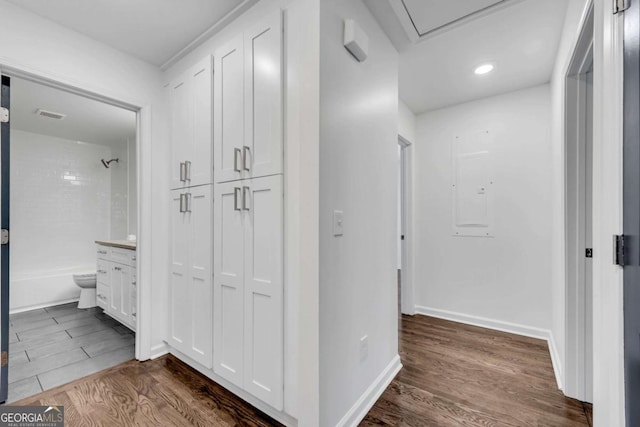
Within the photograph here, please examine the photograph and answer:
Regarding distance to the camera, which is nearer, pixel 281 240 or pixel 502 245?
pixel 281 240

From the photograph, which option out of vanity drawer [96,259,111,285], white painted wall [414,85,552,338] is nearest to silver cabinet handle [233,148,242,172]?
white painted wall [414,85,552,338]

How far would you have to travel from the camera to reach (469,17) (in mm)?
1788

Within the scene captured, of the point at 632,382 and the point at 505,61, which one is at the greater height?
the point at 505,61

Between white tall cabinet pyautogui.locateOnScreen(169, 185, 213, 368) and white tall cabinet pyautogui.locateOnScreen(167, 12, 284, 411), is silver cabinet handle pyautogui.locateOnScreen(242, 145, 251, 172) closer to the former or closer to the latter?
white tall cabinet pyautogui.locateOnScreen(167, 12, 284, 411)

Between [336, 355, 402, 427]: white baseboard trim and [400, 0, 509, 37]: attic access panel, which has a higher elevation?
[400, 0, 509, 37]: attic access panel

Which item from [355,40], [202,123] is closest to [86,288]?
[202,123]

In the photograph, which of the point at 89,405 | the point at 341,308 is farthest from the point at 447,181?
the point at 89,405

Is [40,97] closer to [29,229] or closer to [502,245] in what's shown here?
[29,229]

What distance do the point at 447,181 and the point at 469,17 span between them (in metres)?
1.73

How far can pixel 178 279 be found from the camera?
2.20 meters

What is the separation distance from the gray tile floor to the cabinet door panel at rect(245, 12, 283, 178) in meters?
2.01

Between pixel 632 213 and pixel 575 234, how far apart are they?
1147 millimetres

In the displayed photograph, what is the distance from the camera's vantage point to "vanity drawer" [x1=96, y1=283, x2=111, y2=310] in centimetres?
317

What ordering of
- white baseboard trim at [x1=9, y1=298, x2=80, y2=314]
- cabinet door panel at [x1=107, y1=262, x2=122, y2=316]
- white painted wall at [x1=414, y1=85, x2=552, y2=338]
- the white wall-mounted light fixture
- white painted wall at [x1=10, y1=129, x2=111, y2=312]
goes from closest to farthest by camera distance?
the white wall-mounted light fixture → white painted wall at [x1=414, y1=85, x2=552, y2=338] → cabinet door panel at [x1=107, y1=262, x2=122, y2=316] → white baseboard trim at [x1=9, y1=298, x2=80, y2=314] → white painted wall at [x1=10, y1=129, x2=111, y2=312]
